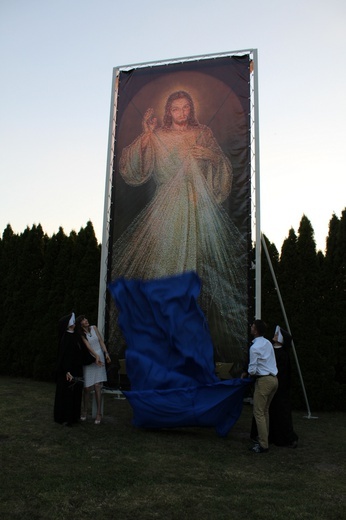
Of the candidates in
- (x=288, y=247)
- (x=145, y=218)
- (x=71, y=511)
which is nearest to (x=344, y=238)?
(x=288, y=247)

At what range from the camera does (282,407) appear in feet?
20.4

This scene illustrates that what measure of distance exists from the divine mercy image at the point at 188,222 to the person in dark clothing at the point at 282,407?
0.96 meters

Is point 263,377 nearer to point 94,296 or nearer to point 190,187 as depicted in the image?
point 190,187

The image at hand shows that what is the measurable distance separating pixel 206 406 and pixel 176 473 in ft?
4.94

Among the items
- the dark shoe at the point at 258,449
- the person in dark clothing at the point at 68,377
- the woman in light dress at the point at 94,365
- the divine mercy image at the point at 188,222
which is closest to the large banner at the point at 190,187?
the divine mercy image at the point at 188,222

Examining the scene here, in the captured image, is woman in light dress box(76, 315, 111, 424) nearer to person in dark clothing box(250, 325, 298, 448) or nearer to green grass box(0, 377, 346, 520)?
green grass box(0, 377, 346, 520)

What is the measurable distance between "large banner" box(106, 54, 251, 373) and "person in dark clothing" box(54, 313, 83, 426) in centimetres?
87

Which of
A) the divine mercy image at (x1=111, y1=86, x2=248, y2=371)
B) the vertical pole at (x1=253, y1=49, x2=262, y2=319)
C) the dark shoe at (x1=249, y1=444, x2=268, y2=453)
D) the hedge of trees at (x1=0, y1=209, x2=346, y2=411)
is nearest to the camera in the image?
the dark shoe at (x1=249, y1=444, x2=268, y2=453)

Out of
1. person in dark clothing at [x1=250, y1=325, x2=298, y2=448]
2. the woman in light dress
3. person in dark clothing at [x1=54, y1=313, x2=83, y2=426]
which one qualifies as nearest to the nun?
person in dark clothing at [x1=250, y1=325, x2=298, y2=448]

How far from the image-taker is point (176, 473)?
4.73 m

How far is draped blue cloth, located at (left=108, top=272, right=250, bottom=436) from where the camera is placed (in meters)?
6.21

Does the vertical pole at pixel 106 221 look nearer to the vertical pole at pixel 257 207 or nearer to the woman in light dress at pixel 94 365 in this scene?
the woman in light dress at pixel 94 365

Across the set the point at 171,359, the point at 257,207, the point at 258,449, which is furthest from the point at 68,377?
the point at 257,207

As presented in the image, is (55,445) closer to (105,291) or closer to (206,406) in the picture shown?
(206,406)
